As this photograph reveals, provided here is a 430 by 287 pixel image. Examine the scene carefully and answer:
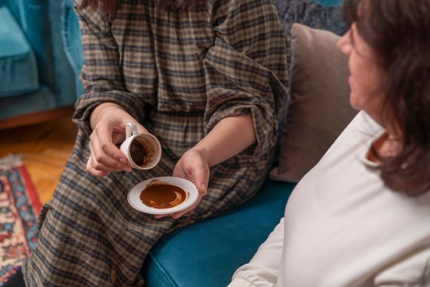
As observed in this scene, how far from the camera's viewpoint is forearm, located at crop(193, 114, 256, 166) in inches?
41.6

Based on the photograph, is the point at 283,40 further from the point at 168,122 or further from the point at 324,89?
the point at 168,122

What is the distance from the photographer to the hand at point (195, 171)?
951 mm

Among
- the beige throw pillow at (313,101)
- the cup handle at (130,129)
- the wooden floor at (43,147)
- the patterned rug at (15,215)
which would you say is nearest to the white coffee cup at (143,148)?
the cup handle at (130,129)

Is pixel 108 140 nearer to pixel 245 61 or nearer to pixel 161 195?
pixel 161 195

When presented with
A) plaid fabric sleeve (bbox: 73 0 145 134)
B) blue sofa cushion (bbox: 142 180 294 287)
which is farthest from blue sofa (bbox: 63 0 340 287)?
plaid fabric sleeve (bbox: 73 0 145 134)

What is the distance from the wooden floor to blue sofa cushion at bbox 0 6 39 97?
31 centimetres

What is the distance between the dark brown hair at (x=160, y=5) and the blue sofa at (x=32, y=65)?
98cm

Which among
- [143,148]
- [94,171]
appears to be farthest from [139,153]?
[94,171]

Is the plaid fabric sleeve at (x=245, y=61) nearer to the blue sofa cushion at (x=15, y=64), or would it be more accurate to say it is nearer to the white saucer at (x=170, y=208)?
the white saucer at (x=170, y=208)

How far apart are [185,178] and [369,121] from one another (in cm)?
42

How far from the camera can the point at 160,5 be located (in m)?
1.11

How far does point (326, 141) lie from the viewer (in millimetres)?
1236

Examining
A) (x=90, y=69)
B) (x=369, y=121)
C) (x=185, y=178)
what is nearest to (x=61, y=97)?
(x=90, y=69)

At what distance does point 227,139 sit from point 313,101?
0.99 feet
